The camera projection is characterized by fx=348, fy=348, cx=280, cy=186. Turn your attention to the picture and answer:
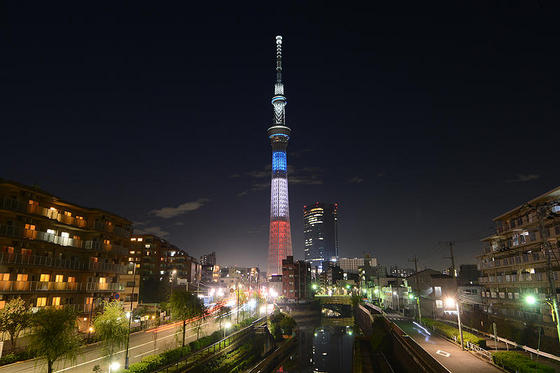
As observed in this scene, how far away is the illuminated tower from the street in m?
110

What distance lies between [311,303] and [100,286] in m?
77.1

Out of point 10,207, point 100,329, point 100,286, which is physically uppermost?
point 10,207

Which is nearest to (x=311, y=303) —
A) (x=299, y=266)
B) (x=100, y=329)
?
(x=299, y=266)

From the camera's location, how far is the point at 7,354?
2958 centimetres

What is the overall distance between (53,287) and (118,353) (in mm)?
11433

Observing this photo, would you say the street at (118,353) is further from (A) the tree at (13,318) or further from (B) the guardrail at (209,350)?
(B) the guardrail at (209,350)

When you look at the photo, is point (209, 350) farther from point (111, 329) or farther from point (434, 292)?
point (434, 292)

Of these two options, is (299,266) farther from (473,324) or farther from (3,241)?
(3,241)

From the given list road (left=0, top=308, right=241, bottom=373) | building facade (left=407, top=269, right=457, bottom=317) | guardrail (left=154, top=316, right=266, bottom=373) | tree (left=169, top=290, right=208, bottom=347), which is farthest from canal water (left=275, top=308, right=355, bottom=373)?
tree (left=169, top=290, right=208, bottom=347)

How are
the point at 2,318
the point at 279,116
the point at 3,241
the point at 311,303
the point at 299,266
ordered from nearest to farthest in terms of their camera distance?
the point at 2,318 → the point at 3,241 → the point at 311,303 → the point at 299,266 → the point at 279,116

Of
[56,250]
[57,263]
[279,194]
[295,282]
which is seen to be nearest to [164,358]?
[57,263]

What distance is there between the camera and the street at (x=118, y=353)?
2710cm

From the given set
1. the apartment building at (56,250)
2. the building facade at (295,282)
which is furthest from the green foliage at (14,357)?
the building facade at (295,282)

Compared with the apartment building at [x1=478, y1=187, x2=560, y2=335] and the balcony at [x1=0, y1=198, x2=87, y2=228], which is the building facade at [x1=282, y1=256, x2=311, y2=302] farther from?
the balcony at [x1=0, y1=198, x2=87, y2=228]
